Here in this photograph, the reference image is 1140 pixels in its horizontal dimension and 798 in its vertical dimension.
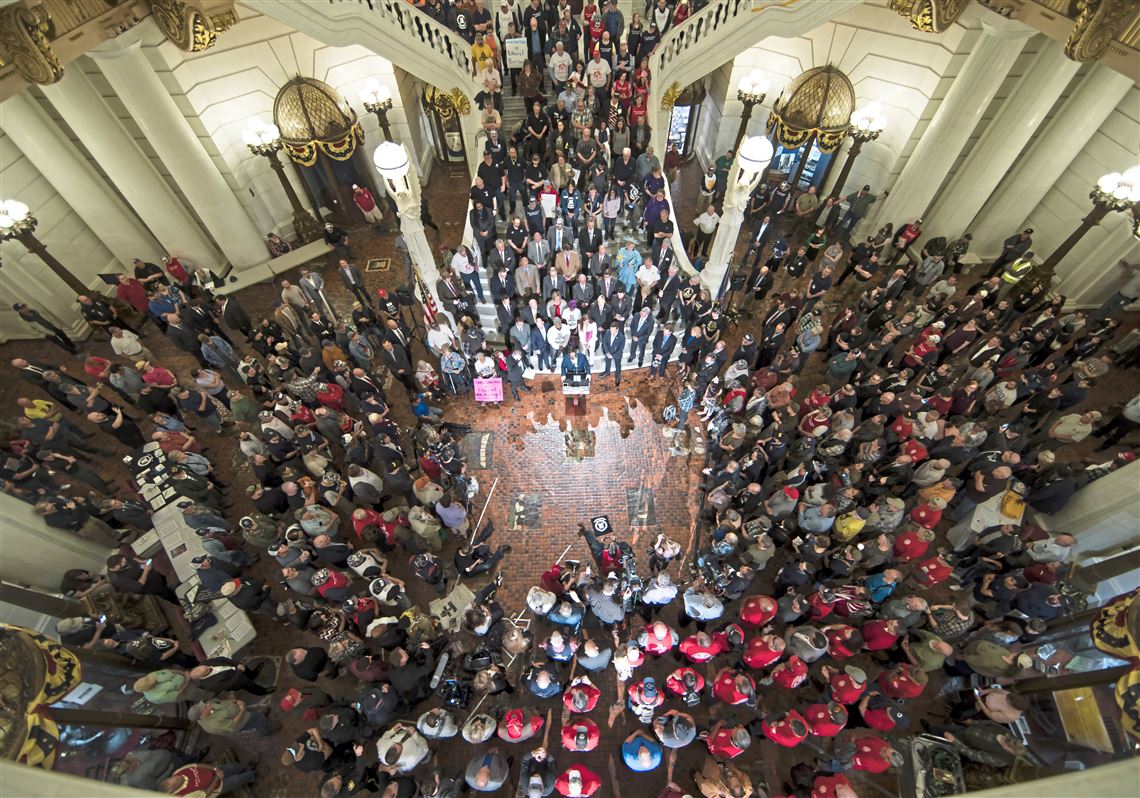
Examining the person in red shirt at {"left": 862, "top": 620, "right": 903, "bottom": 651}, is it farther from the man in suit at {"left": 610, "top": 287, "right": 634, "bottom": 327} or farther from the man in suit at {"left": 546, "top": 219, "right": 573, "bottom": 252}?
the man in suit at {"left": 546, "top": 219, "right": 573, "bottom": 252}

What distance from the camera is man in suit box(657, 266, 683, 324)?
10.2 m

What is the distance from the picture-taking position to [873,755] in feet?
19.7

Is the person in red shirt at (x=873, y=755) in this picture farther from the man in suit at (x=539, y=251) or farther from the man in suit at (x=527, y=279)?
the man in suit at (x=539, y=251)

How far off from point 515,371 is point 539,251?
2.56 m

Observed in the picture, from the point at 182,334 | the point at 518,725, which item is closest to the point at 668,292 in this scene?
the point at 518,725

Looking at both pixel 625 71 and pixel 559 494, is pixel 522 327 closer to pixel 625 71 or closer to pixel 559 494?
pixel 559 494

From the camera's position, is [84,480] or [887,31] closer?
[84,480]

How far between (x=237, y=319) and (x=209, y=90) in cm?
558

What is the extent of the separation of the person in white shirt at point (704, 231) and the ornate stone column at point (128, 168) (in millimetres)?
11946

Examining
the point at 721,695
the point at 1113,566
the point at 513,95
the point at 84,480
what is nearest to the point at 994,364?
the point at 1113,566

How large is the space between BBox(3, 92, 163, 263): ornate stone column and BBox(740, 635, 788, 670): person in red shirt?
49.8ft

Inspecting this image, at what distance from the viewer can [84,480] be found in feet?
28.1

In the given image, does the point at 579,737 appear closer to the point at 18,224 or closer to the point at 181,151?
the point at 18,224

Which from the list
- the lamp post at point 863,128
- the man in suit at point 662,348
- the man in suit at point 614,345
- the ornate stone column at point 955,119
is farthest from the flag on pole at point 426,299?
the ornate stone column at point 955,119
